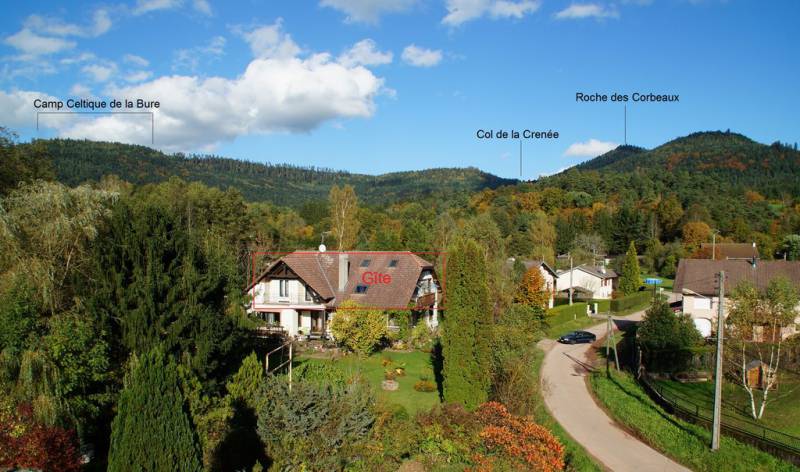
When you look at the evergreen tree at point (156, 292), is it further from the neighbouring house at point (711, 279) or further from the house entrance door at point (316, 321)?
the neighbouring house at point (711, 279)

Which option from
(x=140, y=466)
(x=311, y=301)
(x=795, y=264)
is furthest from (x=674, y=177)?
(x=140, y=466)

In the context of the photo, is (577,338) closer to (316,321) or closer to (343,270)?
(343,270)

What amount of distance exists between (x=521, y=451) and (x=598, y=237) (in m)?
77.6

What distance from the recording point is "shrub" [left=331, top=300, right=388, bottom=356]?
93.5 ft

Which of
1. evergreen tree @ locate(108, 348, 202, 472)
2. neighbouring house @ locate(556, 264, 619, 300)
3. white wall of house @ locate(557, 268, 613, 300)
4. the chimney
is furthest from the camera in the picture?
white wall of house @ locate(557, 268, 613, 300)

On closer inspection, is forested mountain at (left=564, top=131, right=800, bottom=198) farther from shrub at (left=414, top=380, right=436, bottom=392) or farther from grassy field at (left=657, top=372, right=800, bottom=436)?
shrub at (left=414, top=380, right=436, bottom=392)

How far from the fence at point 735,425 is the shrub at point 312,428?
44.5 feet

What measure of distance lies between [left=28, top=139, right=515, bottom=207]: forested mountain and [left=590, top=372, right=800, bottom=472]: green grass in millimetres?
71678

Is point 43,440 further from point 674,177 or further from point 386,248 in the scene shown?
point 674,177

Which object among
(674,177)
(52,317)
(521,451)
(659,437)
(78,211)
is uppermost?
(674,177)

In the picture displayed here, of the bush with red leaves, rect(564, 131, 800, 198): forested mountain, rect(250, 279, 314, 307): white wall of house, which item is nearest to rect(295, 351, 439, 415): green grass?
rect(250, 279, 314, 307): white wall of house

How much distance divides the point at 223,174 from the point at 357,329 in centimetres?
13970

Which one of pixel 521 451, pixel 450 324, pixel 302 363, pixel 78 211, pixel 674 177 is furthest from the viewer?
pixel 674 177

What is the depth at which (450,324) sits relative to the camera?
2077 cm
